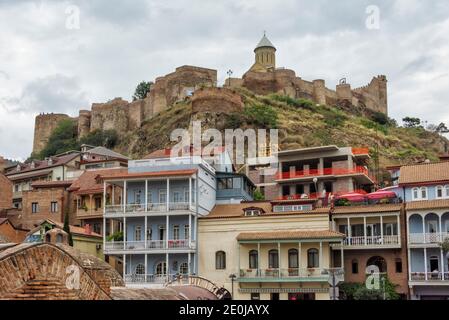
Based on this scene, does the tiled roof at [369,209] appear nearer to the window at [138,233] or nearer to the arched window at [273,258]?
the arched window at [273,258]

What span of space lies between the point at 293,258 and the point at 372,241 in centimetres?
515

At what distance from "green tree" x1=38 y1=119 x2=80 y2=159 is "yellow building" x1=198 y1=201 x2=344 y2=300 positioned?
6021cm

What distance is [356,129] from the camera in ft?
297

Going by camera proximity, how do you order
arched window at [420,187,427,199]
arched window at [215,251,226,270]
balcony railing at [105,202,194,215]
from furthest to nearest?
balcony railing at [105,202,194,215]
arched window at [215,251,226,270]
arched window at [420,187,427,199]

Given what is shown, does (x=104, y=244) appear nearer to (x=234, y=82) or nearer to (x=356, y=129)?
(x=356, y=129)

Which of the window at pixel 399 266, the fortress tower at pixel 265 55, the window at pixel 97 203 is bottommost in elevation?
the window at pixel 399 266

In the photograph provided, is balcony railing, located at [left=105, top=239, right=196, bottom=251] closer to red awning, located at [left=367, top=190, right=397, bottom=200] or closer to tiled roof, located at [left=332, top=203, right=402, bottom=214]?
tiled roof, located at [left=332, top=203, right=402, bottom=214]

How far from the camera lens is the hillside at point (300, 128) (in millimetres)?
82438

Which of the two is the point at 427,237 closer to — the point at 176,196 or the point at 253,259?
the point at 253,259

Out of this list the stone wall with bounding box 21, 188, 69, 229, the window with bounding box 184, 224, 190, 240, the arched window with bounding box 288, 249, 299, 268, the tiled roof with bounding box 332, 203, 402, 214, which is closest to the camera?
the tiled roof with bounding box 332, 203, 402, 214

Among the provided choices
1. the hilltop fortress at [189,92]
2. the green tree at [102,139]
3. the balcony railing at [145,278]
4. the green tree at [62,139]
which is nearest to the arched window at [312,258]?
the balcony railing at [145,278]

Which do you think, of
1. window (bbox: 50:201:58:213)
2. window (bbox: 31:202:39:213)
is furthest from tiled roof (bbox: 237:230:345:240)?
window (bbox: 31:202:39:213)

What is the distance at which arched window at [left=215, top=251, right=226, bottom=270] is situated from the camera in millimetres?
44000
